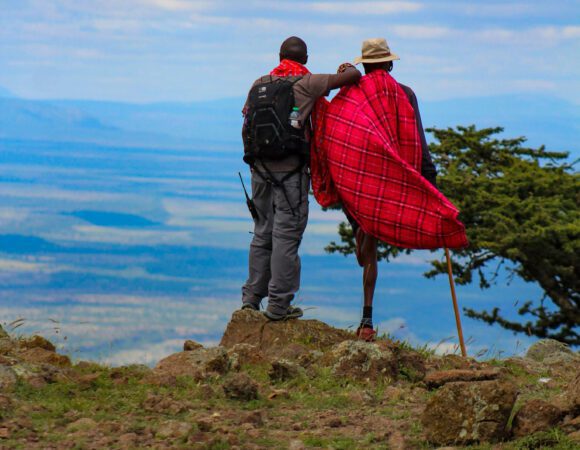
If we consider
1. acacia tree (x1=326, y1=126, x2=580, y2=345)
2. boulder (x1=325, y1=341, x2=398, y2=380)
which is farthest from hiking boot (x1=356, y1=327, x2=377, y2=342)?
acacia tree (x1=326, y1=126, x2=580, y2=345)

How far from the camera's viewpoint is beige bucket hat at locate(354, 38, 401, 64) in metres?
8.23

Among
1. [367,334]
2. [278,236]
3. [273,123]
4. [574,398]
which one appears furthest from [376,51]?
[574,398]

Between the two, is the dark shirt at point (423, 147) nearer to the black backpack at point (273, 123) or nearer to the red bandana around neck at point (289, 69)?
the red bandana around neck at point (289, 69)

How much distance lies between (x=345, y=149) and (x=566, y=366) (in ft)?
9.60

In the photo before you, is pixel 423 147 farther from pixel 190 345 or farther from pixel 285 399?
pixel 285 399

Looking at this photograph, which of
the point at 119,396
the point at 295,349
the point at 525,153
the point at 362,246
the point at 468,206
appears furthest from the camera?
the point at 525,153

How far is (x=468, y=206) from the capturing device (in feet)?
70.8

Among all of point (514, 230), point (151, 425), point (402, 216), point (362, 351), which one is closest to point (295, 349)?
point (362, 351)

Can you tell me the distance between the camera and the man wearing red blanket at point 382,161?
830cm

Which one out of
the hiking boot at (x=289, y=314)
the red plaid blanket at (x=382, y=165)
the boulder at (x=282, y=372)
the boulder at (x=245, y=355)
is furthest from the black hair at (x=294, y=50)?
the boulder at (x=282, y=372)

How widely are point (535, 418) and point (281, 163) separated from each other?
353cm

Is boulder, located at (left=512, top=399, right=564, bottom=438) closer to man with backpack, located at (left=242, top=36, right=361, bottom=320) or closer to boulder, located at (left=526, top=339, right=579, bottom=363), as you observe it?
man with backpack, located at (left=242, top=36, right=361, bottom=320)

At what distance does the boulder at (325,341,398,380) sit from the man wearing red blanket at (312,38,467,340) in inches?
41.8

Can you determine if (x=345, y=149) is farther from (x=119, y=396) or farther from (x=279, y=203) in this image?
(x=119, y=396)
